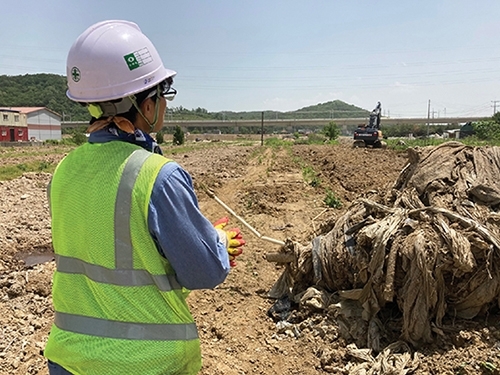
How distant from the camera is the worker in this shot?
137 cm

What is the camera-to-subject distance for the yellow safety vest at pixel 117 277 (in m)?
1.38

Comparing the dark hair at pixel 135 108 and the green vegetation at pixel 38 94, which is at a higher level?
the green vegetation at pixel 38 94

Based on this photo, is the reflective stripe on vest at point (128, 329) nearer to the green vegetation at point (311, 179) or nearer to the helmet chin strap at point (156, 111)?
the helmet chin strap at point (156, 111)

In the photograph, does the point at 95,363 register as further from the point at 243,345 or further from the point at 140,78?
the point at 243,345

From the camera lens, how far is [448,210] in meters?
3.97

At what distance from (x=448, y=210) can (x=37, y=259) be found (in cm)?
592

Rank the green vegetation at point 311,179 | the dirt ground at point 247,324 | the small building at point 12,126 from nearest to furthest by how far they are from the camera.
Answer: the dirt ground at point 247,324 → the green vegetation at point 311,179 → the small building at point 12,126

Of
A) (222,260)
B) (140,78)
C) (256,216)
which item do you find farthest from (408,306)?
(256,216)

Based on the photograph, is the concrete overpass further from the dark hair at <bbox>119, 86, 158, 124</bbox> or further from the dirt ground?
the dark hair at <bbox>119, 86, 158, 124</bbox>

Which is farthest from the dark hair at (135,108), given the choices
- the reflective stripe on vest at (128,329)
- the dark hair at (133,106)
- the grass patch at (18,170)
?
the grass patch at (18,170)

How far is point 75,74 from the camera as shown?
1565mm

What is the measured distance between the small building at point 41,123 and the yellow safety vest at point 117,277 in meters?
62.2

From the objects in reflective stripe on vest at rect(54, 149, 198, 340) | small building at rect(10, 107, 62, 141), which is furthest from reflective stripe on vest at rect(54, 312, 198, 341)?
small building at rect(10, 107, 62, 141)

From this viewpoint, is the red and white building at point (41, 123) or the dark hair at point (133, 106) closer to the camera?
the dark hair at point (133, 106)
